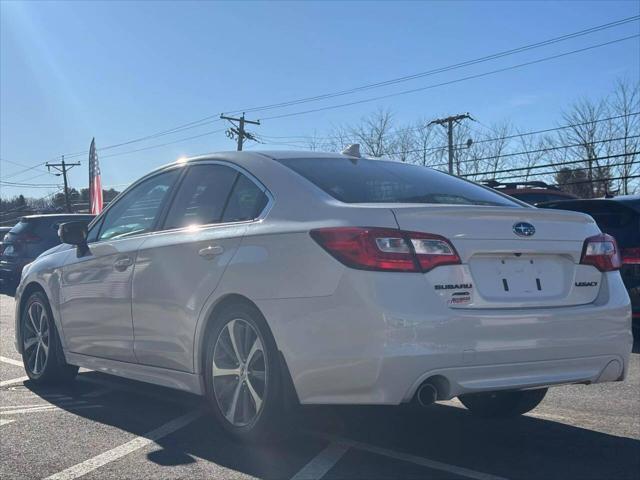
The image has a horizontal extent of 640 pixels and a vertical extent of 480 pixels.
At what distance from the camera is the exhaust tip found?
133 inches

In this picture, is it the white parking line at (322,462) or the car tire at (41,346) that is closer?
the white parking line at (322,462)

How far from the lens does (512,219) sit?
3.75 m

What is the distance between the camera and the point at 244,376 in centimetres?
395

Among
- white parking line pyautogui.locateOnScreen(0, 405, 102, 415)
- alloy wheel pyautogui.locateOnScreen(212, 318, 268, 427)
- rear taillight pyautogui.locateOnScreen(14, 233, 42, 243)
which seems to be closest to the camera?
alloy wheel pyautogui.locateOnScreen(212, 318, 268, 427)

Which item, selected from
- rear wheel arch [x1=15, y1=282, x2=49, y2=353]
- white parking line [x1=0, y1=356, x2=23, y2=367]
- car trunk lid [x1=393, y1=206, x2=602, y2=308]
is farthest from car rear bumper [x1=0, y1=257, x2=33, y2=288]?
car trunk lid [x1=393, y1=206, x2=602, y2=308]

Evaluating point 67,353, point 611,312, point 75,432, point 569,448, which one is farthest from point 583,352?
point 67,353

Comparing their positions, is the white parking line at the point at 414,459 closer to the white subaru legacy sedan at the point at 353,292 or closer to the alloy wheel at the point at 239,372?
the white subaru legacy sedan at the point at 353,292

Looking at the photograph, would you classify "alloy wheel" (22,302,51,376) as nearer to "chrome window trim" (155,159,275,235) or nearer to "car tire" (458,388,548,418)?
"chrome window trim" (155,159,275,235)

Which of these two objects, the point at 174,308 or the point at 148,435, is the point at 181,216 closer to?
the point at 174,308

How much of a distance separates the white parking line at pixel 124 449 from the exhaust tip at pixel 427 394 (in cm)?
168

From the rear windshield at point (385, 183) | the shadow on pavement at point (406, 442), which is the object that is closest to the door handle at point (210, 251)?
the rear windshield at point (385, 183)

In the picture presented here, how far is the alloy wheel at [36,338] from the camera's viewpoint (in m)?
5.96

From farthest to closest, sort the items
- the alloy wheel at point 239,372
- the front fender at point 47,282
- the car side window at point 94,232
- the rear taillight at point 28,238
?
the rear taillight at point 28,238
the front fender at point 47,282
the car side window at point 94,232
the alloy wheel at point 239,372

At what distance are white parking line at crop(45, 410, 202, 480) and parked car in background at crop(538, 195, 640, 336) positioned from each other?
4807 mm
